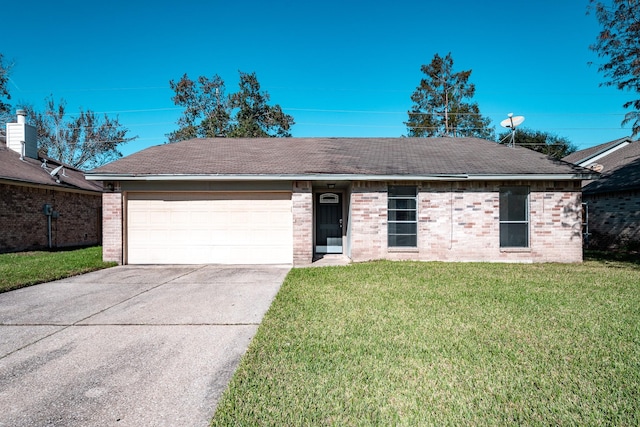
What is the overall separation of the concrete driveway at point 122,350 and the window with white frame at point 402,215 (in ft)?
14.5

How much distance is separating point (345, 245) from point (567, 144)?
1562 inches

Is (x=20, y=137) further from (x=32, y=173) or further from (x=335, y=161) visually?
(x=335, y=161)

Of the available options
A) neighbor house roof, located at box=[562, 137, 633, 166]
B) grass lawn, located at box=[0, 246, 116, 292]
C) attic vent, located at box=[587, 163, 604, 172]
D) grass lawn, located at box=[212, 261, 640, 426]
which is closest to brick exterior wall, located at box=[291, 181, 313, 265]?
grass lawn, located at box=[212, 261, 640, 426]

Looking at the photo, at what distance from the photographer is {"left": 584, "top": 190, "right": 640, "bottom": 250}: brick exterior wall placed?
13297mm

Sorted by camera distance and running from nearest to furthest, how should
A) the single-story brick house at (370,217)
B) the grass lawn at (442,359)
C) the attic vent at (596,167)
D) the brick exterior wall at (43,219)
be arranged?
1. the grass lawn at (442,359)
2. the single-story brick house at (370,217)
3. the brick exterior wall at (43,219)
4. the attic vent at (596,167)

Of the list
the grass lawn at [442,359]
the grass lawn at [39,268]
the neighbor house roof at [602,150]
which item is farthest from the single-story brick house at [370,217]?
the neighbor house roof at [602,150]

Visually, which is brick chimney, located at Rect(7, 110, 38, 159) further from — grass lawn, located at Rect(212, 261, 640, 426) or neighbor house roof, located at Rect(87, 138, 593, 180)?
grass lawn, located at Rect(212, 261, 640, 426)

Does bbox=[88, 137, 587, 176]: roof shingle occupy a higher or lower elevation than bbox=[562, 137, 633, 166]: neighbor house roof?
lower

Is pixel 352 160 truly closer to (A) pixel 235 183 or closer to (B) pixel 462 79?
(A) pixel 235 183

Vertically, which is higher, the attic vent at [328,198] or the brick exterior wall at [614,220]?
the attic vent at [328,198]

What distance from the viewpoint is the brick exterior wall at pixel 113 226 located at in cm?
972

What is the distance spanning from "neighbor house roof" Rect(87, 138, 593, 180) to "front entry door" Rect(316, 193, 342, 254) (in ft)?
4.59

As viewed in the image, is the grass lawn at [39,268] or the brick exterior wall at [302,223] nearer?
the grass lawn at [39,268]

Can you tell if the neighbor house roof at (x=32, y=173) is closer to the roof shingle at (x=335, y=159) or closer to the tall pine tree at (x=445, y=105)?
the roof shingle at (x=335, y=159)
